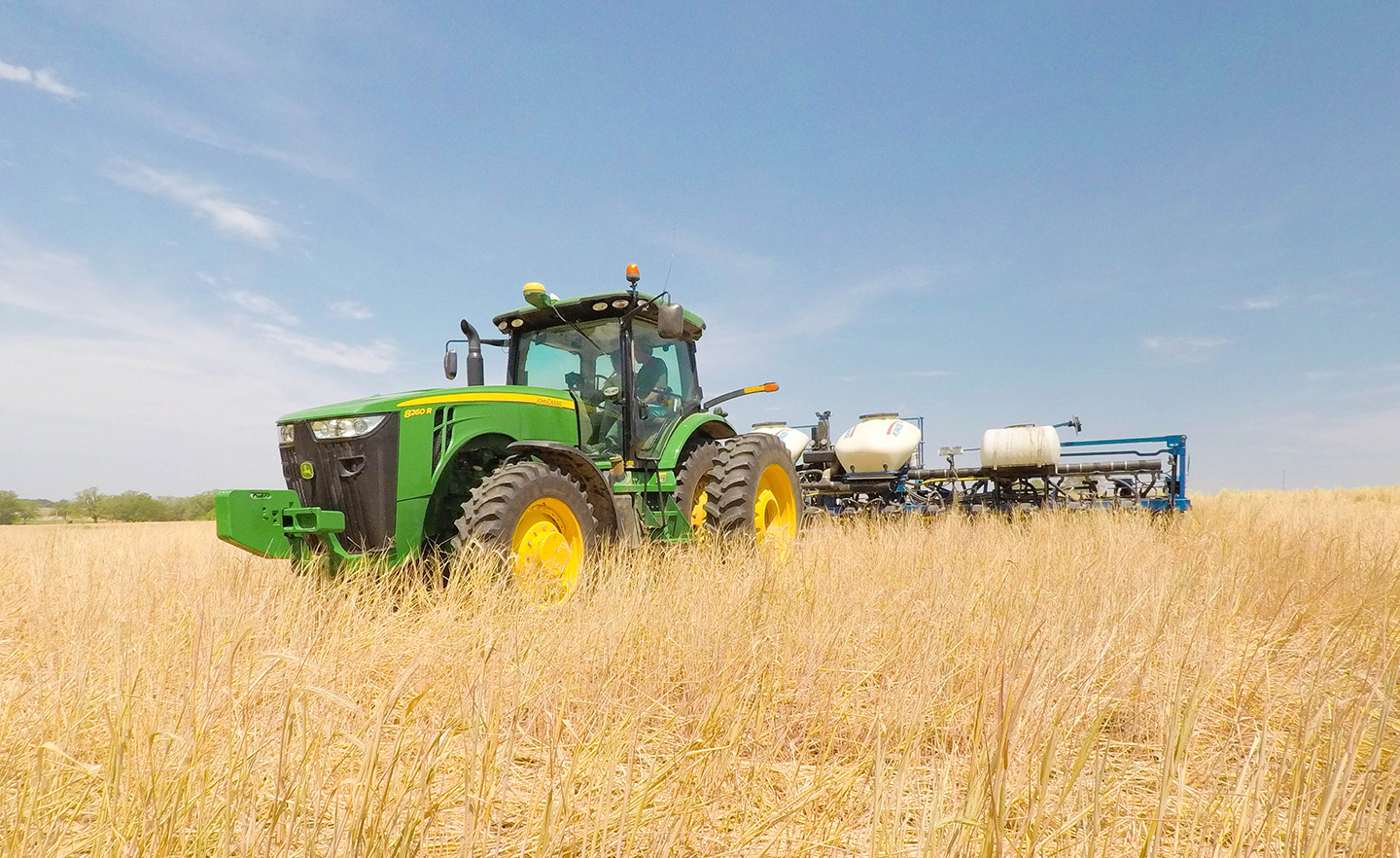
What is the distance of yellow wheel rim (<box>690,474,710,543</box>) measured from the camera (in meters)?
6.03

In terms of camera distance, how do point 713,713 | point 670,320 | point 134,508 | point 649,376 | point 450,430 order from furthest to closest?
point 134,508 < point 649,376 < point 670,320 < point 450,430 < point 713,713

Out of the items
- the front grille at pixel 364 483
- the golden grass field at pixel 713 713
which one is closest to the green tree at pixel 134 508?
the golden grass field at pixel 713 713

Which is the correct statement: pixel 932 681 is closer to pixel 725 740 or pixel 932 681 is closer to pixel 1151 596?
pixel 725 740

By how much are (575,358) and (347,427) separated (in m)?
1.94

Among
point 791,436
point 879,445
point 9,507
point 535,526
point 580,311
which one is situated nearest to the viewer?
point 535,526

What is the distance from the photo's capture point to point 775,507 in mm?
7047

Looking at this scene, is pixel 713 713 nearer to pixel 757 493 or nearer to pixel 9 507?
pixel 757 493

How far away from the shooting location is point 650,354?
616 centimetres

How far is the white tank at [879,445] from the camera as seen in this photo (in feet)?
35.2

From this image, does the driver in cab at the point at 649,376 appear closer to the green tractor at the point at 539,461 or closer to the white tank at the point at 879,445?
the green tractor at the point at 539,461

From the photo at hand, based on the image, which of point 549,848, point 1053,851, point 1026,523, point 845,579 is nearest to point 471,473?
point 845,579

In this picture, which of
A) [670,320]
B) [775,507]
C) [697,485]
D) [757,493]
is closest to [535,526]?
[670,320]

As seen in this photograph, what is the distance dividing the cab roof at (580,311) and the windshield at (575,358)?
8 centimetres

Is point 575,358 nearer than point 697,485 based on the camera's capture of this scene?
Yes
